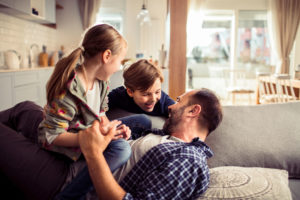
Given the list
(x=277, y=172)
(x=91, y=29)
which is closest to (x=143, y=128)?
(x=91, y=29)

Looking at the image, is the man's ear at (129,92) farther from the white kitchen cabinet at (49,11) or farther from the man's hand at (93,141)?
the white kitchen cabinet at (49,11)

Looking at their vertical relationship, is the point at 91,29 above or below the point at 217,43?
below

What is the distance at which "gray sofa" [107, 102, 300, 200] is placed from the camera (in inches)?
45.3

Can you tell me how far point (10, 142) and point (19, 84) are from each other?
9.84 ft

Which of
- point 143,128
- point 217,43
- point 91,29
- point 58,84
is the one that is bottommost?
point 143,128

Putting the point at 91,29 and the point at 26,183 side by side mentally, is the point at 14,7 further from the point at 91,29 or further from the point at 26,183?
the point at 26,183

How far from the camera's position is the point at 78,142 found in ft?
3.59

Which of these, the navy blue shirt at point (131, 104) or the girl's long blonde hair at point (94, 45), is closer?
the girl's long blonde hair at point (94, 45)

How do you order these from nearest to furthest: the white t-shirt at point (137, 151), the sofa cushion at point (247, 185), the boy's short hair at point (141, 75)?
1. the sofa cushion at point (247, 185)
2. the white t-shirt at point (137, 151)
3. the boy's short hair at point (141, 75)

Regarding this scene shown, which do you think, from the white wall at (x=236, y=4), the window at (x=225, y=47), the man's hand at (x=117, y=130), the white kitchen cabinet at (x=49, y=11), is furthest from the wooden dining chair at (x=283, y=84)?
the white kitchen cabinet at (x=49, y=11)

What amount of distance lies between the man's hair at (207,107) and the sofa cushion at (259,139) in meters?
0.22

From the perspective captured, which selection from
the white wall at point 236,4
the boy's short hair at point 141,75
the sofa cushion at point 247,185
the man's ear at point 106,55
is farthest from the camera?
the white wall at point 236,4

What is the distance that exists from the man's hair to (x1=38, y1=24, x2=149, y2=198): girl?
1.37 ft

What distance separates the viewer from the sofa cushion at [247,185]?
1.07m
